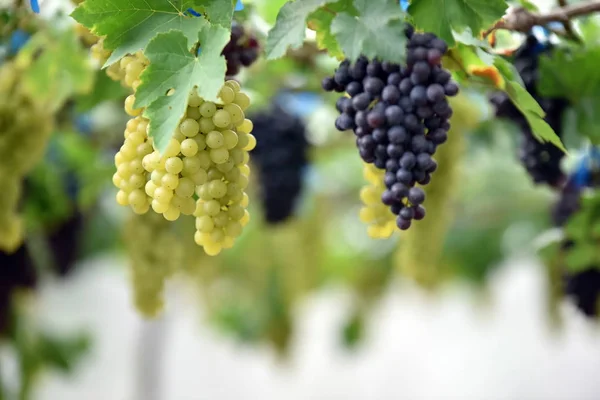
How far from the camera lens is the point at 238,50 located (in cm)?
104

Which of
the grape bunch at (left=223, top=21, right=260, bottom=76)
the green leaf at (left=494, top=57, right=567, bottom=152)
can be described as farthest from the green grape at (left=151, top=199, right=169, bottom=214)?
the green leaf at (left=494, top=57, right=567, bottom=152)

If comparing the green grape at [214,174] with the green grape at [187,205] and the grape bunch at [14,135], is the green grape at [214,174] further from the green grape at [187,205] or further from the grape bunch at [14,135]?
the grape bunch at [14,135]

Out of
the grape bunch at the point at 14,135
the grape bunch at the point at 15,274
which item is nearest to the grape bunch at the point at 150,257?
the grape bunch at the point at 14,135

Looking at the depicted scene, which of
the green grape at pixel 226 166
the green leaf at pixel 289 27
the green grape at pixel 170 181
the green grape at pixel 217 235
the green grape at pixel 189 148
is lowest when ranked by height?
the green grape at pixel 217 235

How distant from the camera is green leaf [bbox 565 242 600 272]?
4.98 feet

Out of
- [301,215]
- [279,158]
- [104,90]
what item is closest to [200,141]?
[104,90]

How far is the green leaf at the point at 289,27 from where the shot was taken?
73cm

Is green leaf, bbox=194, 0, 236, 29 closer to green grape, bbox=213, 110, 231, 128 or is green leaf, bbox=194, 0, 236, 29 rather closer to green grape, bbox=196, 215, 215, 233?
green grape, bbox=213, 110, 231, 128

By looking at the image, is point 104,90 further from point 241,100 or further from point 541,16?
point 541,16

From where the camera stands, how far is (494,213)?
11.8 feet

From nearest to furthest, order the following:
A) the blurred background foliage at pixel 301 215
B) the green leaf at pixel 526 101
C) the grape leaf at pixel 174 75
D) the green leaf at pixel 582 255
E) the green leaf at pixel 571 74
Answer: the grape leaf at pixel 174 75
the green leaf at pixel 526 101
the green leaf at pixel 571 74
the green leaf at pixel 582 255
the blurred background foliage at pixel 301 215

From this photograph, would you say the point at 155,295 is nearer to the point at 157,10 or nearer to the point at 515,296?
the point at 157,10

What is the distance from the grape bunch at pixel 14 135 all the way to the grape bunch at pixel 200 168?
686 millimetres

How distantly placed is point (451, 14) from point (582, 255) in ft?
3.06
